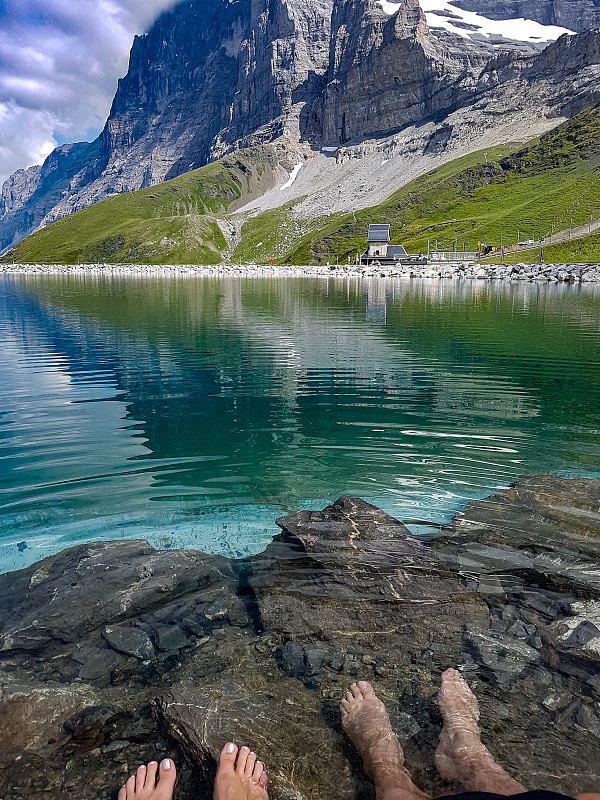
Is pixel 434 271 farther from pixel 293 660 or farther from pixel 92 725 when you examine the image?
pixel 92 725

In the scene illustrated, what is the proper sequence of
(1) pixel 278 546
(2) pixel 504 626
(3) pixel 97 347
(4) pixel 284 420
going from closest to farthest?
→ (2) pixel 504 626 < (1) pixel 278 546 < (4) pixel 284 420 < (3) pixel 97 347

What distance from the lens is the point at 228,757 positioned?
4688 millimetres

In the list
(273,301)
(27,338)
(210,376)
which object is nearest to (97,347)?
(27,338)

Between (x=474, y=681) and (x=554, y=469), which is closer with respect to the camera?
(x=474, y=681)

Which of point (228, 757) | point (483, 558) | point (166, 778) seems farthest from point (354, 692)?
point (483, 558)

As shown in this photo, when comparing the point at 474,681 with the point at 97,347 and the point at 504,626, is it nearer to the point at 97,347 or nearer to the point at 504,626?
the point at 504,626

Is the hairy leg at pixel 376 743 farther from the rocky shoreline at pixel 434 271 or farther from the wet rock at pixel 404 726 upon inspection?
the rocky shoreline at pixel 434 271

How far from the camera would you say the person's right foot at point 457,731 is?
4672 millimetres

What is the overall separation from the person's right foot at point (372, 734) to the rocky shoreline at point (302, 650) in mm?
111

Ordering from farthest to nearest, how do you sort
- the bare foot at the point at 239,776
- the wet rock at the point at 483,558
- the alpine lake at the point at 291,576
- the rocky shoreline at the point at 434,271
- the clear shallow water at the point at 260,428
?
the rocky shoreline at the point at 434,271 < the clear shallow water at the point at 260,428 < the wet rock at the point at 483,558 < the alpine lake at the point at 291,576 < the bare foot at the point at 239,776

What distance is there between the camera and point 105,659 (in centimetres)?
617

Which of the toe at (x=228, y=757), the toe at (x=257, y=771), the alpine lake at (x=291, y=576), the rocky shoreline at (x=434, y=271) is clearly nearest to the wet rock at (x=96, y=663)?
the alpine lake at (x=291, y=576)

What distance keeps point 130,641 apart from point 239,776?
2505mm

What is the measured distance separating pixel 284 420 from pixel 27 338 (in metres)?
24.1
